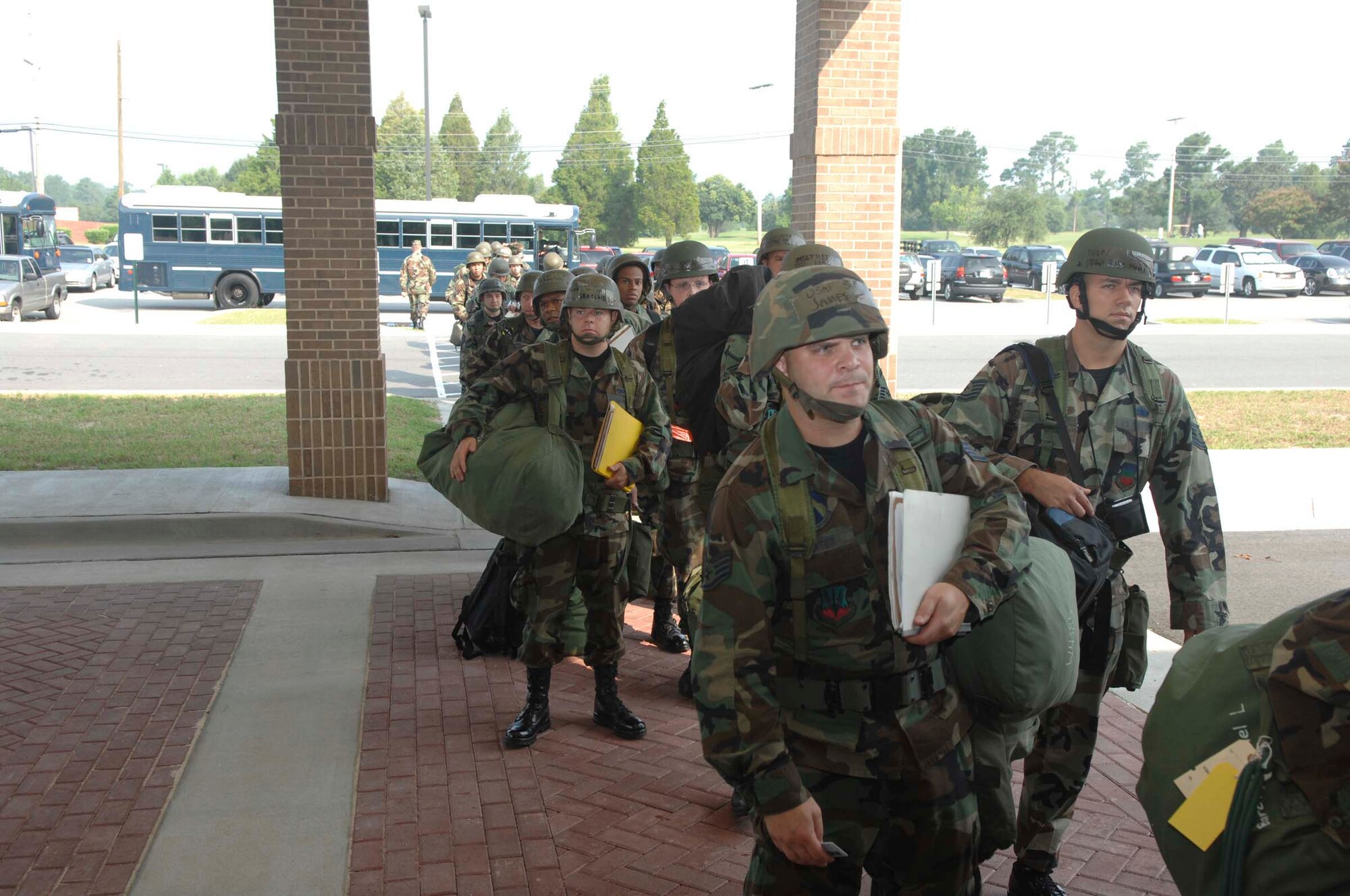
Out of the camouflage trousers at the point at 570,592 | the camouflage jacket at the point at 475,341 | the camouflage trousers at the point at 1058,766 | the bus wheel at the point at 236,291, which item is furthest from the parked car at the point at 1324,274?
the camouflage trousers at the point at 1058,766

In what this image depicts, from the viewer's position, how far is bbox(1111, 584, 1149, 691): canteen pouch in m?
3.91

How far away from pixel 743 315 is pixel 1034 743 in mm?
2241

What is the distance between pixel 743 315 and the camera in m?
5.26

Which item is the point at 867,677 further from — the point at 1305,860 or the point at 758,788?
the point at 1305,860

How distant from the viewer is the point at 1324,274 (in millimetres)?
→ 43375

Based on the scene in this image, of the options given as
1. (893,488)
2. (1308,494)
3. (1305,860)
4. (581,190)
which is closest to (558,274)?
(893,488)

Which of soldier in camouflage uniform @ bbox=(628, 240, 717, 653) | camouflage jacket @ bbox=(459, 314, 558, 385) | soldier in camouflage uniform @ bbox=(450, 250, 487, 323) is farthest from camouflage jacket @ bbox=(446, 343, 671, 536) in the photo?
soldier in camouflage uniform @ bbox=(450, 250, 487, 323)

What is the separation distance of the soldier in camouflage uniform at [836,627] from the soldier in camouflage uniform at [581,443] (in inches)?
94.5

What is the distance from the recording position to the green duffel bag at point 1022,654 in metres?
2.73

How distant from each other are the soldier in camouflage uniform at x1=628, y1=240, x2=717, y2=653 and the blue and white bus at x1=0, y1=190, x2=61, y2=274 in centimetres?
3735

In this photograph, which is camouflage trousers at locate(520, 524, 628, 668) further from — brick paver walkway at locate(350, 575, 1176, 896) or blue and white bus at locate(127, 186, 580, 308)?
blue and white bus at locate(127, 186, 580, 308)

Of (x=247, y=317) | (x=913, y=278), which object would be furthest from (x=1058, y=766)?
(x=913, y=278)

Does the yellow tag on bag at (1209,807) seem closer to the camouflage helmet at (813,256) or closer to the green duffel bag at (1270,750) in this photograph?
the green duffel bag at (1270,750)

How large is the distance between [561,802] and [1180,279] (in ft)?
139
